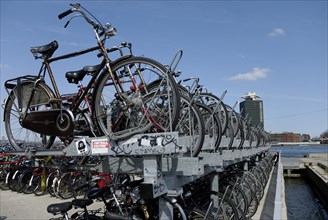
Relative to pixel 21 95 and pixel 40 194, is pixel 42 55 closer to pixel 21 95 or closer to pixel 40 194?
pixel 21 95

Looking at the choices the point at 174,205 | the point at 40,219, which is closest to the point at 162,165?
the point at 174,205

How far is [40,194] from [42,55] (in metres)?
6.05

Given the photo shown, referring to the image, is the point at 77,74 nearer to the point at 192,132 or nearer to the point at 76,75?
the point at 76,75

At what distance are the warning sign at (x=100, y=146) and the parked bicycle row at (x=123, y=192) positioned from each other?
0.50m

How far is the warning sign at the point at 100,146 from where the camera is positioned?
3.37 metres

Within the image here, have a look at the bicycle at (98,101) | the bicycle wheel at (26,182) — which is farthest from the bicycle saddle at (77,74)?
the bicycle wheel at (26,182)

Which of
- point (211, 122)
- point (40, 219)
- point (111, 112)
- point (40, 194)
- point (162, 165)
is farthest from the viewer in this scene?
point (40, 194)

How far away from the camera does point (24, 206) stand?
8.31 m

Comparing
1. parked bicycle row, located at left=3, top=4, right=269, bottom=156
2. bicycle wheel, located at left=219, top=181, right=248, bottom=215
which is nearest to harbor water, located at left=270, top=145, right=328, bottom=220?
bicycle wheel, located at left=219, top=181, right=248, bottom=215

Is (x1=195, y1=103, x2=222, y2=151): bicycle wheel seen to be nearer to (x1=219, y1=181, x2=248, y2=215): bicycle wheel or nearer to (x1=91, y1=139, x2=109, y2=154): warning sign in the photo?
(x1=219, y1=181, x2=248, y2=215): bicycle wheel

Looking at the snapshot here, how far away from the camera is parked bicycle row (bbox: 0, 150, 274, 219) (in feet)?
12.5

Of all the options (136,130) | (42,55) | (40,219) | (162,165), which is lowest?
(40,219)

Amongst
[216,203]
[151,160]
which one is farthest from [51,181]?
[151,160]

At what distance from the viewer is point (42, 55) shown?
16.7 feet
